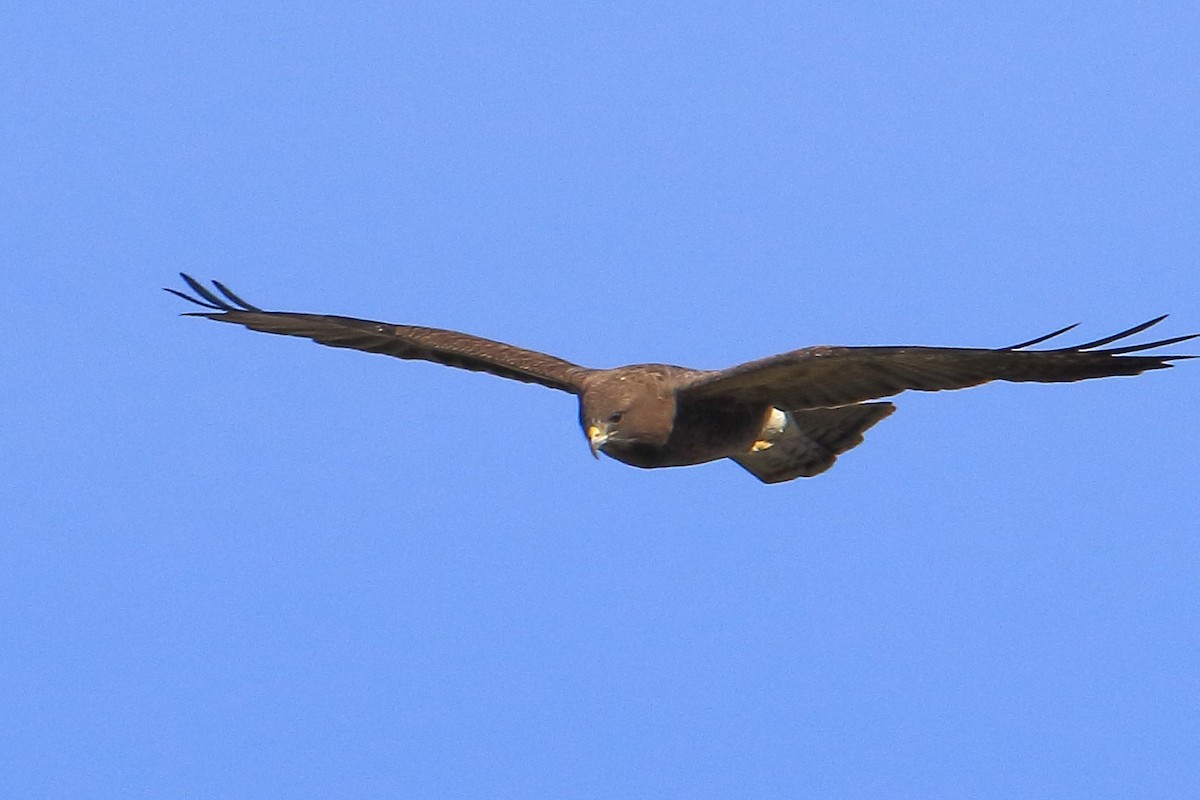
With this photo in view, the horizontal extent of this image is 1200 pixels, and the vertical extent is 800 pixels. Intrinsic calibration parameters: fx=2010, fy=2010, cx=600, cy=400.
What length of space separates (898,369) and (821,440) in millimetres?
2104

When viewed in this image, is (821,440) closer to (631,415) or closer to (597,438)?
(631,415)

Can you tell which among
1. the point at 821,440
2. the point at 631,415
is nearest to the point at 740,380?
the point at 631,415

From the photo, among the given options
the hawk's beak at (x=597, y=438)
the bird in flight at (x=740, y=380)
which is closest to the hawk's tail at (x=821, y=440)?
the bird in flight at (x=740, y=380)

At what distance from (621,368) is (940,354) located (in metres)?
1.96

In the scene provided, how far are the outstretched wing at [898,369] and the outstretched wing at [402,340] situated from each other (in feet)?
4.28

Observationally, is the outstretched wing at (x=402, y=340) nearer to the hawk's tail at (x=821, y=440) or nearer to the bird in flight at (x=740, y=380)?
the bird in flight at (x=740, y=380)

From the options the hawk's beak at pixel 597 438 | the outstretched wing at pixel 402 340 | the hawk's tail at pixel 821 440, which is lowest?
the hawk's beak at pixel 597 438

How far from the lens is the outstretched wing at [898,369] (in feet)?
31.2

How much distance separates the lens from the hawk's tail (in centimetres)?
1186

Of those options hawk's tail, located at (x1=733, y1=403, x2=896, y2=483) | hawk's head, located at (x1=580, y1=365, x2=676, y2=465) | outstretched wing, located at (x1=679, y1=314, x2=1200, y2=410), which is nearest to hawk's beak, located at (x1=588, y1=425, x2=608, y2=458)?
hawk's head, located at (x1=580, y1=365, x2=676, y2=465)

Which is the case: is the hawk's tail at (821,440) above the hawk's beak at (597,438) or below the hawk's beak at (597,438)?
above

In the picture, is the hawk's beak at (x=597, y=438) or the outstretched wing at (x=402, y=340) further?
the outstretched wing at (x=402, y=340)

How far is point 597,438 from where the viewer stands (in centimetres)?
1028

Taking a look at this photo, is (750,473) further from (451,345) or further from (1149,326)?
(1149,326)
